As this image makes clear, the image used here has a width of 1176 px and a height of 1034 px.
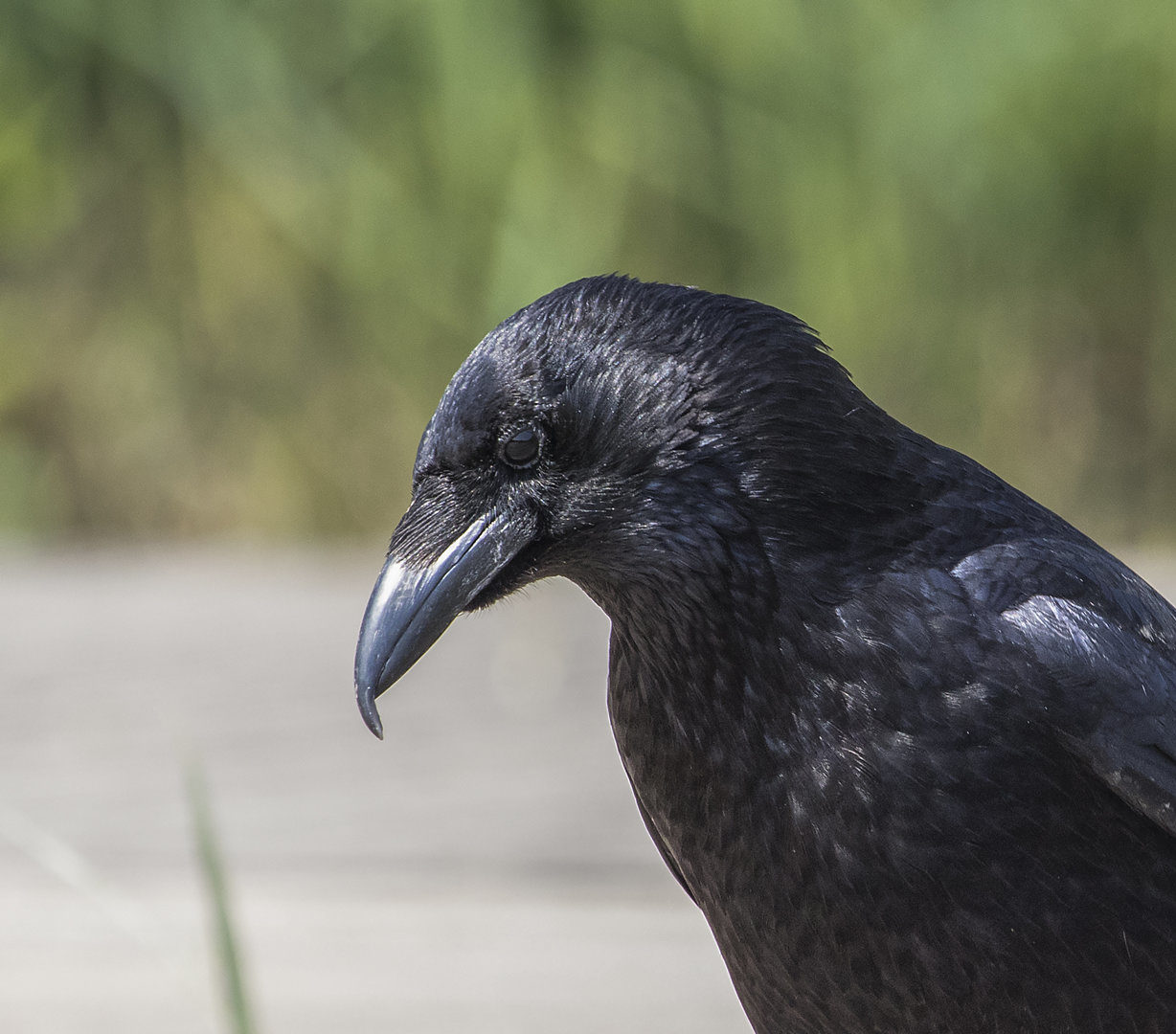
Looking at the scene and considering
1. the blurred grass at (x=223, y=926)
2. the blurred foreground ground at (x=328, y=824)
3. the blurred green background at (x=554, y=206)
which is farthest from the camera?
the blurred green background at (x=554, y=206)

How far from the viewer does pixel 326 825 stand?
3121mm

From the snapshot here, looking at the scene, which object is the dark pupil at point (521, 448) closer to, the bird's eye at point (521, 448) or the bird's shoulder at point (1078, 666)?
the bird's eye at point (521, 448)

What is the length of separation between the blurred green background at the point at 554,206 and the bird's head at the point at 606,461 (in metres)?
2.78

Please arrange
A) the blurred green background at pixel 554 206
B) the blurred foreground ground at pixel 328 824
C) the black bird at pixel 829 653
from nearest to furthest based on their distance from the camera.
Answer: the black bird at pixel 829 653 < the blurred foreground ground at pixel 328 824 < the blurred green background at pixel 554 206

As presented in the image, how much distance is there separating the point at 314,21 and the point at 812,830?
3564 mm

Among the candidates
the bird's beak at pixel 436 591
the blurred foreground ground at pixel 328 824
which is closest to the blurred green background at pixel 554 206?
the blurred foreground ground at pixel 328 824

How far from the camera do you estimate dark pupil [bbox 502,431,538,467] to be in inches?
58.8

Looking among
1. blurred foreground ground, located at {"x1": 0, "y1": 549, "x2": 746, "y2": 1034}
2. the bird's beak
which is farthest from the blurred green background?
the bird's beak

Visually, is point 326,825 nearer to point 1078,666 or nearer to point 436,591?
point 436,591

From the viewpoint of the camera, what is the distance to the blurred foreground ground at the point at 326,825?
2.64 metres

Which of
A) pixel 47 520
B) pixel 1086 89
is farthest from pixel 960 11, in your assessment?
pixel 47 520

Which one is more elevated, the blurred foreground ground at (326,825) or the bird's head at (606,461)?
the blurred foreground ground at (326,825)

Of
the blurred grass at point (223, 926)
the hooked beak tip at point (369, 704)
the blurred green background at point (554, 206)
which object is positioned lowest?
the blurred grass at point (223, 926)

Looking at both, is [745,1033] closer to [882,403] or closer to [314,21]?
[882,403]
